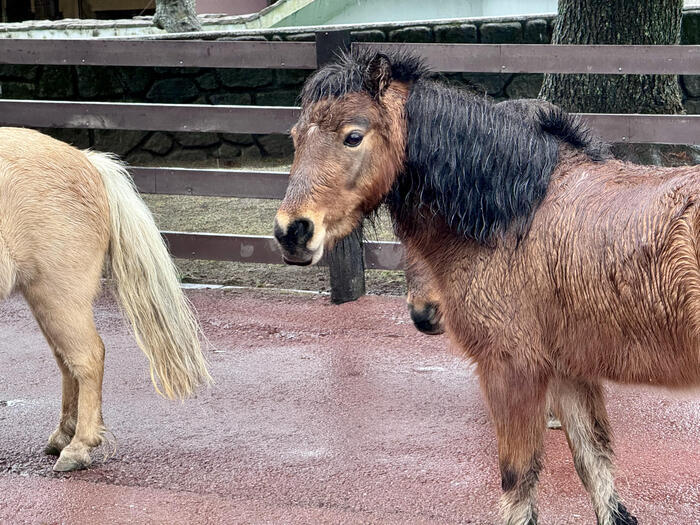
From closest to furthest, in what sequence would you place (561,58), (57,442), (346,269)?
(57,442) < (561,58) < (346,269)

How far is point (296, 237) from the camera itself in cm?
271

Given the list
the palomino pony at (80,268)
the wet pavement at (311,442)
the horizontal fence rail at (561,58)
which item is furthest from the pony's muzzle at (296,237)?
the horizontal fence rail at (561,58)

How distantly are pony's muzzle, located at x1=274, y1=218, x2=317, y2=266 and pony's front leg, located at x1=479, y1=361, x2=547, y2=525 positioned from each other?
2.40 feet

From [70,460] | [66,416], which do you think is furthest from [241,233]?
[70,460]

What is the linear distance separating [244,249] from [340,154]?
3.77 meters

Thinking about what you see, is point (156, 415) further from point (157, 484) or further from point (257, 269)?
point (257, 269)

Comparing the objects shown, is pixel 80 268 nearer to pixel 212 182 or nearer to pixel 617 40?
pixel 212 182

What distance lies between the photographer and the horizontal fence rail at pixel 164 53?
6078mm

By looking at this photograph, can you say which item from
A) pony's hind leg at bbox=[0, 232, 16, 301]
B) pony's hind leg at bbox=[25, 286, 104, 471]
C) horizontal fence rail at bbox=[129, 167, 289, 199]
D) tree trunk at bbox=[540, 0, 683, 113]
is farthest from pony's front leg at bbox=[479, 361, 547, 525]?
tree trunk at bbox=[540, 0, 683, 113]

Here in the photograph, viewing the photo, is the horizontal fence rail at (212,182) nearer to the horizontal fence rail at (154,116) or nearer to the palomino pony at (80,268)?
the horizontal fence rail at (154,116)

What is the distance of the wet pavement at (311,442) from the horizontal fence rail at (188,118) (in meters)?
1.60

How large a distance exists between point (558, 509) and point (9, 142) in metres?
2.96

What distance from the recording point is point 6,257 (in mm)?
3707

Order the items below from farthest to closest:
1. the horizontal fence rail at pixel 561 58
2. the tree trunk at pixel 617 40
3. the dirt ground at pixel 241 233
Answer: the dirt ground at pixel 241 233 < the tree trunk at pixel 617 40 < the horizontal fence rail at pixel 561 58
